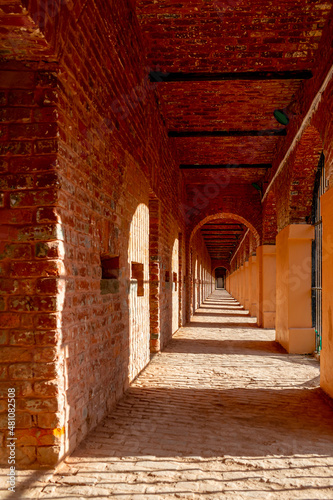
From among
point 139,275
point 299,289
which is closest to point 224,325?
point 299,289

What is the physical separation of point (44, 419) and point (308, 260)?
5733 mm

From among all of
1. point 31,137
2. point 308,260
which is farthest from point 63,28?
point 308,260

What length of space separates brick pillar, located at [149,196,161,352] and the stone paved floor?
47.5 inches

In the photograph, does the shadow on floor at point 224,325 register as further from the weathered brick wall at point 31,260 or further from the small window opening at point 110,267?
the weathered brick wall at point 31,260

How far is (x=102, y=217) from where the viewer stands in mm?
3631

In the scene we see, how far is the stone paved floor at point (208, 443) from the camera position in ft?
7.86

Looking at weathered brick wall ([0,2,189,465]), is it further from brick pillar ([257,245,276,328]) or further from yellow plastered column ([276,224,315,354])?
brick pillar ([257,245,276,328])

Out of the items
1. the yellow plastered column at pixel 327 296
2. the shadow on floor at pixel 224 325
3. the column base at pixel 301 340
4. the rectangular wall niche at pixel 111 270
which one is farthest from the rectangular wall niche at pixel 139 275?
the shadow on floor at pixel 224 325

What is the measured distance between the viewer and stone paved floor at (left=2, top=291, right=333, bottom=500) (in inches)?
94.3

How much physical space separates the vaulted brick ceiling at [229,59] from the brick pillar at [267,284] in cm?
366

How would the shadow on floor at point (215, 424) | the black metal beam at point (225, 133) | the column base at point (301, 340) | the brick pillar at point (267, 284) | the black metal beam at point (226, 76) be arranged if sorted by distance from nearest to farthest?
the shadow on floor at point (215, 424), the black metal beam at point (226, 76), the column base at point (301, 340), the black metal beam at point (225, 133), the brick pillar at point (267, 284)

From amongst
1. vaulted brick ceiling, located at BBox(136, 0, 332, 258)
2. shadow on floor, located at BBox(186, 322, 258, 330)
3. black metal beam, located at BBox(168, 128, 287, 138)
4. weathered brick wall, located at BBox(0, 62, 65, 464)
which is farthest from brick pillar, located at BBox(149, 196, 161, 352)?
shadow on floor, located at BBox(186, 322, 258, 330)

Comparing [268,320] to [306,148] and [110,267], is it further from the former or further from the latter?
[110,267]

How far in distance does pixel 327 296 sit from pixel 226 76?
3.36 meters
